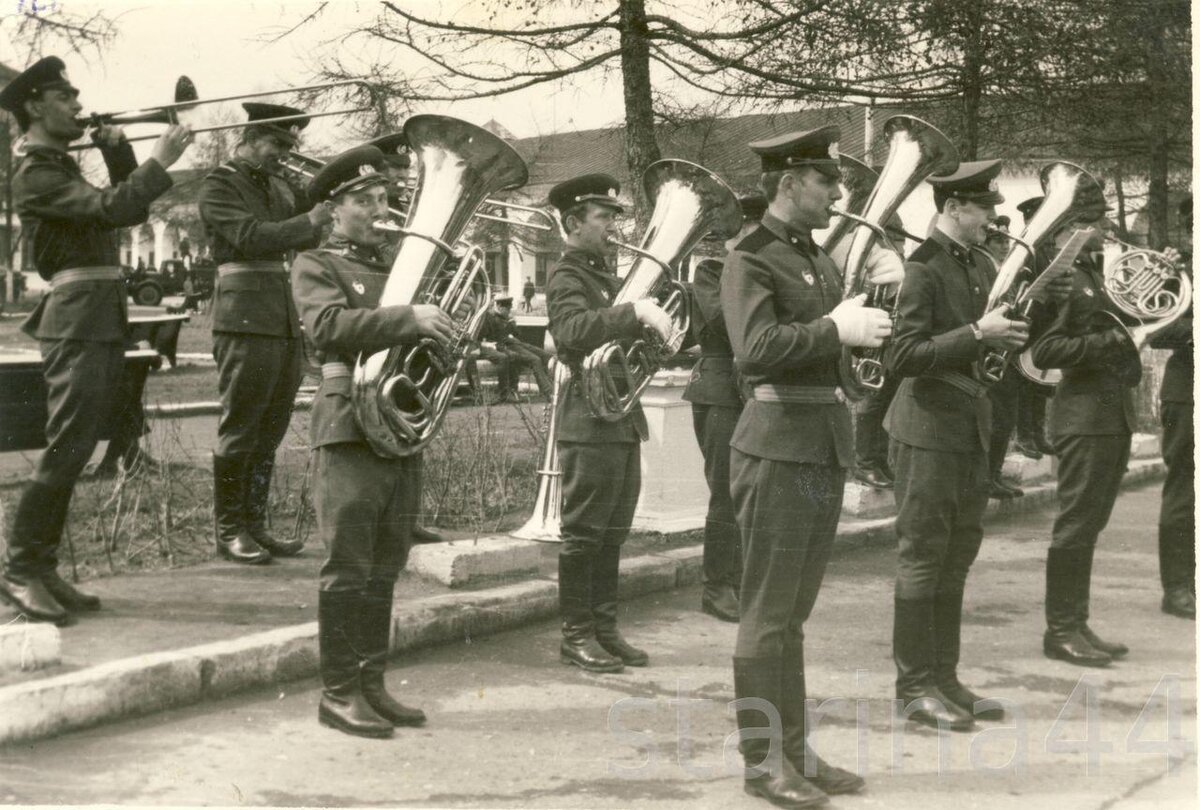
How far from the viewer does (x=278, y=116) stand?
19.2ft

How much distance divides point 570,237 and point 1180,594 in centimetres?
366

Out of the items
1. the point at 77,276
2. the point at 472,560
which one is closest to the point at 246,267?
the point at 77,276

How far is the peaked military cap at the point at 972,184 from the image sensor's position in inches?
198

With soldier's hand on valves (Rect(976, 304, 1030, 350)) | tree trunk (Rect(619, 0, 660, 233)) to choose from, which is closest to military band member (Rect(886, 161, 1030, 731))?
soldier's hand on valves (Rect(976, 304, 1030, 350))

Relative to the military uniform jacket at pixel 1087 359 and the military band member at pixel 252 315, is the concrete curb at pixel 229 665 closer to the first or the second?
the military band member at pixel 252 315

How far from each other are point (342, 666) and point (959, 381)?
252 cm

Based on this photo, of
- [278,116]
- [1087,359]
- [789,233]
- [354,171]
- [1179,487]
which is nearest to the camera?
[789,233]

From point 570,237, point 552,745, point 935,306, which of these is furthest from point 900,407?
point 552,745

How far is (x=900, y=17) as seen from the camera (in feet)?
24.6

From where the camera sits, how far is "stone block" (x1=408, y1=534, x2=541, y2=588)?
6.07 meters

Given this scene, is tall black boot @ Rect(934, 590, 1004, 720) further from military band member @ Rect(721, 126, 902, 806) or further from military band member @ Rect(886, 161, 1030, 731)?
military band member @ Rect(721, 126, 902, 806)

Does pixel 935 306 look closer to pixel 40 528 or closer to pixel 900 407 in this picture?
pixel 900 407

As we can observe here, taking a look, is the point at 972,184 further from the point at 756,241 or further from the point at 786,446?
the point at 786,446

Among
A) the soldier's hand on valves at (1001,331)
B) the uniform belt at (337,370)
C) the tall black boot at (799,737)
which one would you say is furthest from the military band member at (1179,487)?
the uniform belt at (337,370)
